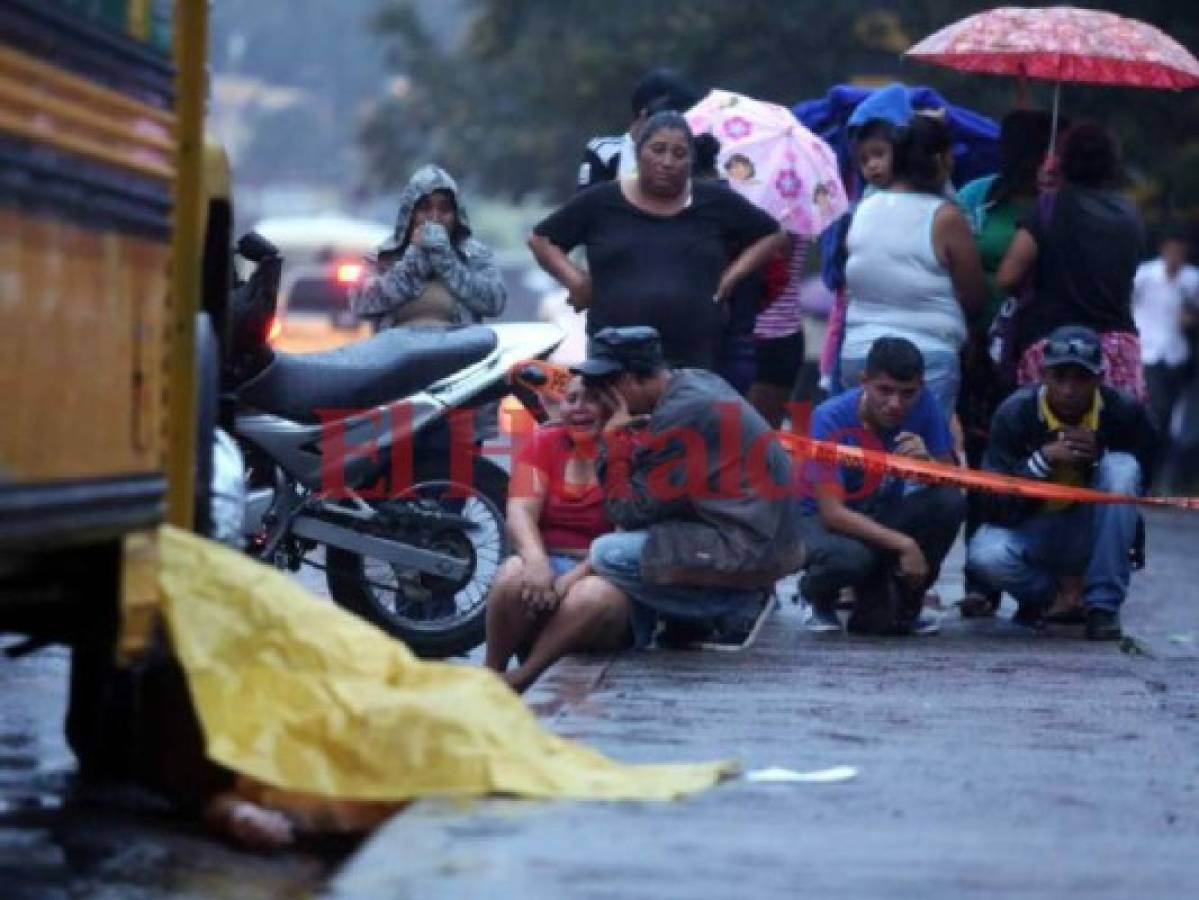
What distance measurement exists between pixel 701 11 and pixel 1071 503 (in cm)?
2107

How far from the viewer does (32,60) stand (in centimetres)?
733

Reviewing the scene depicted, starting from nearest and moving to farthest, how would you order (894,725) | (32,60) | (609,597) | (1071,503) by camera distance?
(32,60) → (894,725) → (609,597) → (1071,503)

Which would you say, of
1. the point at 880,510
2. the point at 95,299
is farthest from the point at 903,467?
the point at 95,299

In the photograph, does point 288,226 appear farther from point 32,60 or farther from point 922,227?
point 32,60

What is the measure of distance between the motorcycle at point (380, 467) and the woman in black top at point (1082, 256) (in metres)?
2.13

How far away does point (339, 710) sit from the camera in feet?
27.3

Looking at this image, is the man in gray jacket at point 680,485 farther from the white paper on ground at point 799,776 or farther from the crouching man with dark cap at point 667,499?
the white paper on ground at point 799,776

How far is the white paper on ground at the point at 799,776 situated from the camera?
8.77 m

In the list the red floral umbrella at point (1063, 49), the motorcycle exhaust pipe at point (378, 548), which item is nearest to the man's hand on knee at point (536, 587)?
the motorcycle exhaust pipe at point (378, 548)

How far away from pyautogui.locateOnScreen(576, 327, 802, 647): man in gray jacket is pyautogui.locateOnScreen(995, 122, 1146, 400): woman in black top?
2.29 m

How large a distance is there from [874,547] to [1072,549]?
34.2 inches

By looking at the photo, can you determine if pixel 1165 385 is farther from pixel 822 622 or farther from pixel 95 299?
pixel 95 299

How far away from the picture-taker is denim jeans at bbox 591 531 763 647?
1145 centimetres

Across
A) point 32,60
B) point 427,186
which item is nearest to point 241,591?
point 32,60
